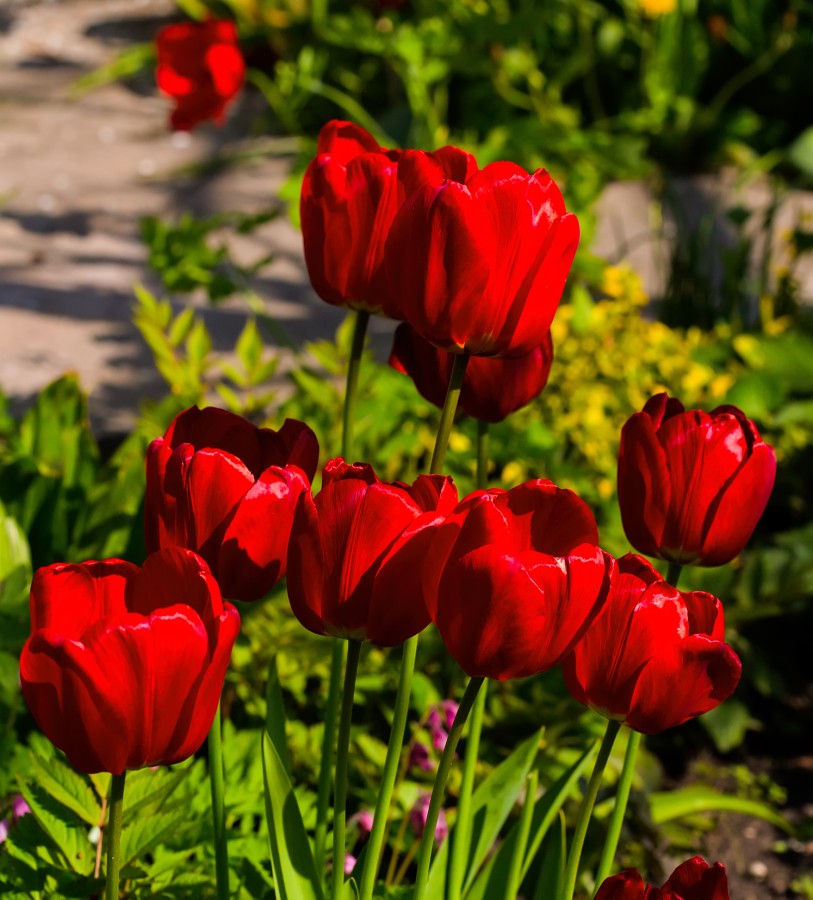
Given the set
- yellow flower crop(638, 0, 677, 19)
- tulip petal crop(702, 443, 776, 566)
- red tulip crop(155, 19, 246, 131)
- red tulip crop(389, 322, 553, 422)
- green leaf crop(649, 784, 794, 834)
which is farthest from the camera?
yellow flower crop(638, 0, 677, 19)

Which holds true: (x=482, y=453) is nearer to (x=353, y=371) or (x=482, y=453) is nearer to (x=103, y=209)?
(x=353, y=371)

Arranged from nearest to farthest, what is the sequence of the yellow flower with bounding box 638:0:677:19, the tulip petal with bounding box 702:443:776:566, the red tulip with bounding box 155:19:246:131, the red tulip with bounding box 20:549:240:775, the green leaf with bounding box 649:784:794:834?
the red tulip with bounding box 20:549:240:775 → the tulip petal with bounding box 702:443:776:566 → the green leaf with bounding box 649:784:794:834 → the red tulip with bounding box 155:19:246:131 → the yellow flower with bounding box 638:0:677:19

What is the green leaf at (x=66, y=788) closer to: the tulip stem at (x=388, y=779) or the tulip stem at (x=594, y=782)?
the tulip stem at (x=388, y=779)

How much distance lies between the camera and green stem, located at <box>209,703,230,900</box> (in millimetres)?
973

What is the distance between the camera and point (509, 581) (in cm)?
81

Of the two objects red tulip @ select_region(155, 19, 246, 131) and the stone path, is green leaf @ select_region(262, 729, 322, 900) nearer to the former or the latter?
the stone path

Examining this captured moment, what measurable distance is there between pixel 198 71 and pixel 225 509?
2568 millimetres

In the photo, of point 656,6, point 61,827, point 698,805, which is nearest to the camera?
point 61,827

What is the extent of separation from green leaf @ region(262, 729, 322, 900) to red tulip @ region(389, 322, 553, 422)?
1.07 feet

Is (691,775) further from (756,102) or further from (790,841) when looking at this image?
(756,102)

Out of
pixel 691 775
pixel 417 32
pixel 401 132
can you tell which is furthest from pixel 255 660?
pixel 401 132

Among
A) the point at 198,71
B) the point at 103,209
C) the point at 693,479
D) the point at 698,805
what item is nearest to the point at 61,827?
the point at 693,479

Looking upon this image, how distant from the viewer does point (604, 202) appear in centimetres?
447

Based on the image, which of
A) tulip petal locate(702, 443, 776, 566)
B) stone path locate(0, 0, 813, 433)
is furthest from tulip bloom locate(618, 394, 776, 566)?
stone path locate(0, 0, 813, 433)
